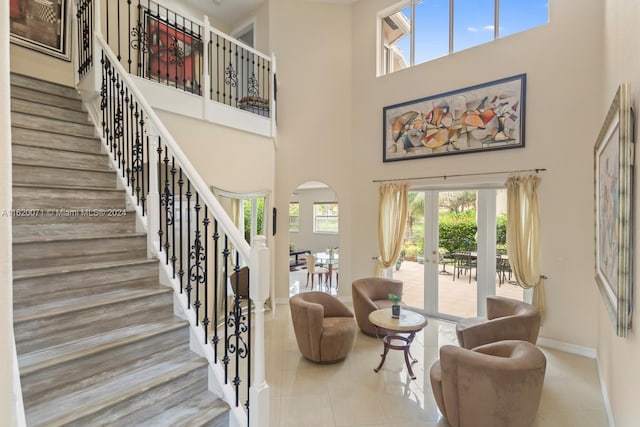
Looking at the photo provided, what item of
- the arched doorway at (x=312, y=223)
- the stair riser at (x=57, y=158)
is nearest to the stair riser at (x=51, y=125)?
the stair riser at (x=57, y=158)

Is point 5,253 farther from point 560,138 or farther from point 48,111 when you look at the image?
point 560,138

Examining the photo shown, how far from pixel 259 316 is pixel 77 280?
128 cm

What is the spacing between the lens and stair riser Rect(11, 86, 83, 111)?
10.2 feet

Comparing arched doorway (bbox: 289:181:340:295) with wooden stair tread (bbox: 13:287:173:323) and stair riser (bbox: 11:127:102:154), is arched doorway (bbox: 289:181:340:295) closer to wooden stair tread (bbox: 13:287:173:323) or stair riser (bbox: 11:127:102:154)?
stair riser (bbox: 11:127:102:154)

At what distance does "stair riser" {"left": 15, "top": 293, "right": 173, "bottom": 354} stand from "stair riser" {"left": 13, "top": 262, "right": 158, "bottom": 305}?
21cm

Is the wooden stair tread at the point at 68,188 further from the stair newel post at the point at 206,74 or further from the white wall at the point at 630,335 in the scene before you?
the white wall at the point at 630,335

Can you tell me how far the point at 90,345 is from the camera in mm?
1811

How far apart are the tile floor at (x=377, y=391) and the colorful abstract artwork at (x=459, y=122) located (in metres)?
2.93

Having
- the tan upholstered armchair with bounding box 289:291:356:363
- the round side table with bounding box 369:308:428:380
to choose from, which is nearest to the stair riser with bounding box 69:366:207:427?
the tan upholstered armchair with bounding box 289:291:356:363

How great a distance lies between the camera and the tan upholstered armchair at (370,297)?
15.0 ft

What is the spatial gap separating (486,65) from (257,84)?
12.1 ft

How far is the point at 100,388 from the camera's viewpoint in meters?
1.70

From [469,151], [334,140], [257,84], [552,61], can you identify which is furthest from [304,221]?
[552,61]

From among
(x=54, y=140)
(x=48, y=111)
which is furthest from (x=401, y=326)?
(x=48, y=111)
